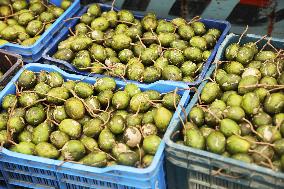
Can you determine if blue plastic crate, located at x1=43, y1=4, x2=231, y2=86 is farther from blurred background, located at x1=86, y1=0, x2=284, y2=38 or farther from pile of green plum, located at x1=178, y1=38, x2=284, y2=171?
blurred background, located at x1=86, y1=0, x2=284, y2=38

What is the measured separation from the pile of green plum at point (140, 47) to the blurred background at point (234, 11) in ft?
1.23

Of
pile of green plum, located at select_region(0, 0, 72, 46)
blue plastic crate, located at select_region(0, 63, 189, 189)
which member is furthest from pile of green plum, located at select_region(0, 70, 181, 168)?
pile of green plum, located at select_region(0, 0, 72, 46)

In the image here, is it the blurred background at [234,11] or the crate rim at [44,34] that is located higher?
the blurred background at [234,11]

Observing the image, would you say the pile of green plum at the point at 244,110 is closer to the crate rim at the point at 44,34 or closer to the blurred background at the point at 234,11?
the blurred background at the point at 234,11

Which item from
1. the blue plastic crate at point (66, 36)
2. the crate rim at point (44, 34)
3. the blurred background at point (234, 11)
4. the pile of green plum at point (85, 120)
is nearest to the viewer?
the pile of green plum at point (85, 120)

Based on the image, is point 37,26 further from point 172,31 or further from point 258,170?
point 258,170

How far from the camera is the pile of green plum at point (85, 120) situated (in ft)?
8.39

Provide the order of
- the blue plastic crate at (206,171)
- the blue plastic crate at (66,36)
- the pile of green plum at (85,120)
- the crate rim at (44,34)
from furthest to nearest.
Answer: the crate rim at (44,34) → the blue plastic crate at (66,36) → the pile of green plum at (85,120) → the blue plastic crate at (206,171)

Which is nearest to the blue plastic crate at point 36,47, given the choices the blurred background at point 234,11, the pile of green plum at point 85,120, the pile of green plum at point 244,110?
the pile of green plum at point 85,120

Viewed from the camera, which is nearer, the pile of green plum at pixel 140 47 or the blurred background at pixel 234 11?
the pile of green plum at pixel 140 47

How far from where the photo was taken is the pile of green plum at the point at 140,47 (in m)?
3.08

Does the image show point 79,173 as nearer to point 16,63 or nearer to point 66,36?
point 16,63

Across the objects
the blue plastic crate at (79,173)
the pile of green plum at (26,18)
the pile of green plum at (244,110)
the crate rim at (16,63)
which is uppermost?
the pile of green plum at (244,110)

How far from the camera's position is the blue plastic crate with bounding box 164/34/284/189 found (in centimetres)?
218
